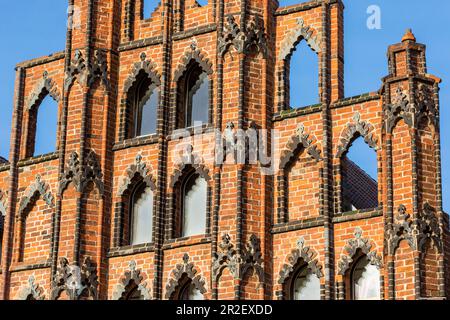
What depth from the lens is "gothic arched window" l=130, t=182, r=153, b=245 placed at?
44.0m

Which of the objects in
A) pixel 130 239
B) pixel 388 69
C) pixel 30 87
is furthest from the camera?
pixel 30 87

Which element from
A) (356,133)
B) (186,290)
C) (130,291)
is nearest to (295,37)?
(356,133)

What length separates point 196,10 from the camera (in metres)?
45.2

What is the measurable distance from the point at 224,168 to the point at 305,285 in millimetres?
3686

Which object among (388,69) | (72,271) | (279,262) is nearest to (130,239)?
(72,271)

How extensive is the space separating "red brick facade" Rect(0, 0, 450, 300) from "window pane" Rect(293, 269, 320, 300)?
1.23 feet

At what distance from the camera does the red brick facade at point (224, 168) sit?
4019 cm

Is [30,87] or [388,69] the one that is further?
[30,87]

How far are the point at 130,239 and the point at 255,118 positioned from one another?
4.81 m

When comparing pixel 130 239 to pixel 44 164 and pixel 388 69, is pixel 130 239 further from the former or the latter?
pixel 388 69

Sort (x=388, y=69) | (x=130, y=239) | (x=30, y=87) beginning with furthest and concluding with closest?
(x=30, y=87), (x=130, y=239), (x=388, y=69)

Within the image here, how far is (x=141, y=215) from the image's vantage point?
1743 inches

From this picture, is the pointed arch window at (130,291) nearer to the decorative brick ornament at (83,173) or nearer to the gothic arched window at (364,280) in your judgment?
the decorative brick ornament at (83,173)

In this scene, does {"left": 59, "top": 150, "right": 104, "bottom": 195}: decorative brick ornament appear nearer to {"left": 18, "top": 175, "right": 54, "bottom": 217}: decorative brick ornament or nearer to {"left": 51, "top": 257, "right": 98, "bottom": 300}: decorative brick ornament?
{"left": 18, "top": 175, "right": 54, "bottom": 217}: decorative brick ornament
